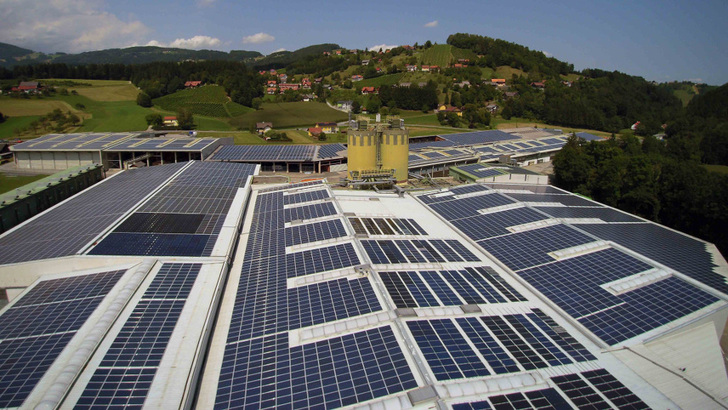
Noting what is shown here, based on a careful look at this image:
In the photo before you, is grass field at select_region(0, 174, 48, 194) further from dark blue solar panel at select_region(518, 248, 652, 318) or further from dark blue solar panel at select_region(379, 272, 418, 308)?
dark blue solar panel at select_region(518, 248, 652, 318)

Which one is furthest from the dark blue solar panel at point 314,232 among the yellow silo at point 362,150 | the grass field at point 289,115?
the grass field at point 289,115

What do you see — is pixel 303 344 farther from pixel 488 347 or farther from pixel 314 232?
pixel 314 232

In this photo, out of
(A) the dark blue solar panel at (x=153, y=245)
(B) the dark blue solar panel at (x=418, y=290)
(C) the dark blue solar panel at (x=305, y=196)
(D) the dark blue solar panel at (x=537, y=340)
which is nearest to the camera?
(D) the dark blue solar panel at (x=537, y=340)

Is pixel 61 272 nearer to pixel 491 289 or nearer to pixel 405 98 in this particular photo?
pixel 491 289

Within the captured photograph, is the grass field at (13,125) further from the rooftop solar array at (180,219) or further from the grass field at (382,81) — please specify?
the grass field at (382,81)

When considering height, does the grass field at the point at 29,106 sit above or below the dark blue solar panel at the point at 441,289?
above

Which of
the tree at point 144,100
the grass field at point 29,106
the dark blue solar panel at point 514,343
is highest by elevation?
the tree at point 144,100
